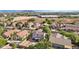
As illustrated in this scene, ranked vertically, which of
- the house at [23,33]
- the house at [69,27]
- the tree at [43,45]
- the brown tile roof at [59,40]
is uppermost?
the house at [69,27]

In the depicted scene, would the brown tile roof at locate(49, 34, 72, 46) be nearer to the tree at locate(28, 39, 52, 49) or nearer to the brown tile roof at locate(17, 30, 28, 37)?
the tree at locate(28, 39, 52, 49)

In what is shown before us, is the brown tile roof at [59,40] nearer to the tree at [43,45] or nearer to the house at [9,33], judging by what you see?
the tree at [43,45]

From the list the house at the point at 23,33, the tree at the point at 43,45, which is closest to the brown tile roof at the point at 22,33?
the house at the point at 23,33

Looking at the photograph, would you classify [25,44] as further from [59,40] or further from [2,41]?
[59,40]

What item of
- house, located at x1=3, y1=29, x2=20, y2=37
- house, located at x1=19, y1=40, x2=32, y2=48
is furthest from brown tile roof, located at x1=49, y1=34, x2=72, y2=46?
house, located at x1=3, y1=29, x2=20, y2=37

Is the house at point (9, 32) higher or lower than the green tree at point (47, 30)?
lower
